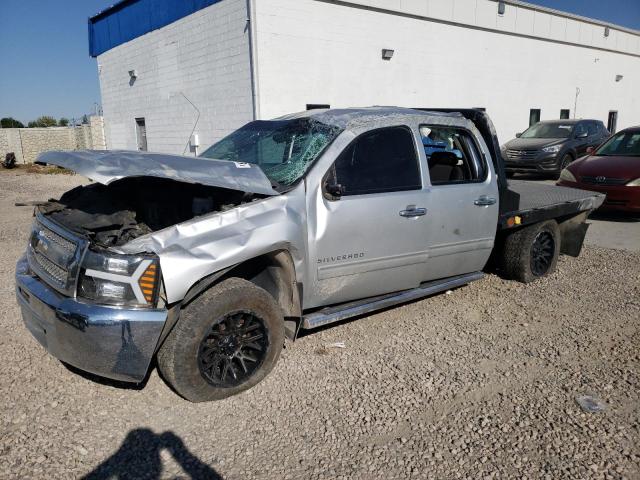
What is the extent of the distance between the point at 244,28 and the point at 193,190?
8766 mm

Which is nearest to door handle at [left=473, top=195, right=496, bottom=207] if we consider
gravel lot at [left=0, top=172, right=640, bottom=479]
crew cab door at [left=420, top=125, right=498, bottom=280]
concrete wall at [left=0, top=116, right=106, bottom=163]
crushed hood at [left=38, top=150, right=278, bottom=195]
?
crew cab door at [left=420, top=125, right=498, bottom=280]

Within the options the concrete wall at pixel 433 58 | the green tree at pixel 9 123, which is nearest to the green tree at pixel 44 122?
the green tree at pixel 9 123

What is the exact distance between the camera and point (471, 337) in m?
4.25

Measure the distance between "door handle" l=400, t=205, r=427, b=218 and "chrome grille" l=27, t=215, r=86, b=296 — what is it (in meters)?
2.33

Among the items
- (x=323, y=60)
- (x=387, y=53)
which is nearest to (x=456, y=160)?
(x=323, y=60)

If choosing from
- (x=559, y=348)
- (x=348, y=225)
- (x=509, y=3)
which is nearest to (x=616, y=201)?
(x=559, y=348)

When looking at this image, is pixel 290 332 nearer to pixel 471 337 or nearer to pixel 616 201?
pixel 471 337

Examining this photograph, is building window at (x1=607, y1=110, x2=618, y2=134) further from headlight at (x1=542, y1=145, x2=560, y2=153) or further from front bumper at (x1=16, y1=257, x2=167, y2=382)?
front bumper at (x1=16, y1=257, x2=167, y2=382)

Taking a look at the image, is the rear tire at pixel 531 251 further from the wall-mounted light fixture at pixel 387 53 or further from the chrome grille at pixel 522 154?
the wall-mounted light fixture at pixel 387 53

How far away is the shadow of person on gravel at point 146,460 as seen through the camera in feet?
8.56

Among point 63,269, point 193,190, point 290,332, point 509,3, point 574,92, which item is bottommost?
point 290,332

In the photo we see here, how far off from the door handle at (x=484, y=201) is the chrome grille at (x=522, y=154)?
9934 millimetres

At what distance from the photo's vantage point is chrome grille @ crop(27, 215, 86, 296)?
2920mm

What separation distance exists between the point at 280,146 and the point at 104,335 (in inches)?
79.5
